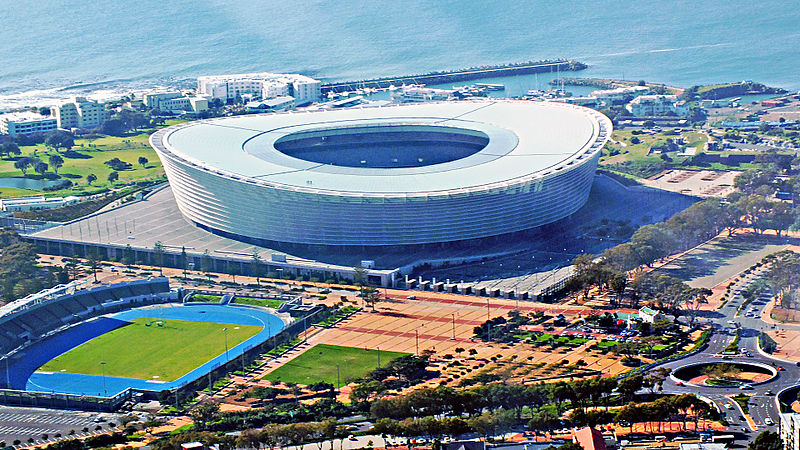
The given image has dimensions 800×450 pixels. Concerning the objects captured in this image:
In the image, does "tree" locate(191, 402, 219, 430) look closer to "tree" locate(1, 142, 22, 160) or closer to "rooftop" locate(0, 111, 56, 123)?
"tree" locate(1, 142, 22, 160)

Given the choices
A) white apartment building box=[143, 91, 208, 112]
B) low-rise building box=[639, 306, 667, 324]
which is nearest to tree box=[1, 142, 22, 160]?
white apartment building box=[143, 91, 208, 112]

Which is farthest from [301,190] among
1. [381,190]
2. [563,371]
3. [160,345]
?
[563,371]

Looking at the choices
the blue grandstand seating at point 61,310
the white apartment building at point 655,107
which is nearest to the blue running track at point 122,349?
the blue grandstand seating at point 61,310

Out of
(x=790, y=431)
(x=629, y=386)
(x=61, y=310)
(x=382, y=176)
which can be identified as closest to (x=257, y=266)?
(x=382, y=176)

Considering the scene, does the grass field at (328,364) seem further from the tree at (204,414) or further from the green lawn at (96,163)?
the green lawn at (96,163)

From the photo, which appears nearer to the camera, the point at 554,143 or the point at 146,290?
the point at 146,290

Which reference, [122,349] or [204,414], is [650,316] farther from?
[122,349]

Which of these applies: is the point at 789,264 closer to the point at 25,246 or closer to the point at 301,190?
the point at 301,190
